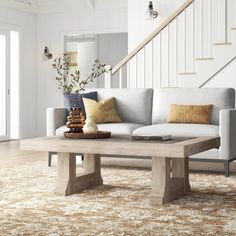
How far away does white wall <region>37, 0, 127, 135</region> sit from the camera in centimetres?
973

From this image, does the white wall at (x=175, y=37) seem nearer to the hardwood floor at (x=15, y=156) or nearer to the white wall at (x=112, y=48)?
the hardwood floor at (x=15, y=156)

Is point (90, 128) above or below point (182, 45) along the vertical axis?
below

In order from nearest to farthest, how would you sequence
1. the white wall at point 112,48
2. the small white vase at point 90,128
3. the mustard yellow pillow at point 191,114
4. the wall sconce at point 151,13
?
the small white vase at point 90,128
the mustard yellow pillow at point 191,114
the wall sconce at point 151,13
the white wall at point 112,48

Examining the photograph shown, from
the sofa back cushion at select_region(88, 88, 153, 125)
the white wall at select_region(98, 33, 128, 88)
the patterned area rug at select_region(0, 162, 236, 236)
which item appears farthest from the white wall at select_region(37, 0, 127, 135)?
the patterned area rug at select_region(0, 162, 236, 236)

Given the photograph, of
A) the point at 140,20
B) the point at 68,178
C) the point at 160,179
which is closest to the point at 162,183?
the point at 160,179

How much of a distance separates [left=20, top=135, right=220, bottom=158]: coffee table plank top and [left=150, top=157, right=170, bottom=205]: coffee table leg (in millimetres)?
136

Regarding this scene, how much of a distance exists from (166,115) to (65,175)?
7.03 feet

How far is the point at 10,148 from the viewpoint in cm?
830

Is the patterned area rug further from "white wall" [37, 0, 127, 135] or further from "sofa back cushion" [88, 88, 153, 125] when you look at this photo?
"white wall" [37, 0, 127, 135]

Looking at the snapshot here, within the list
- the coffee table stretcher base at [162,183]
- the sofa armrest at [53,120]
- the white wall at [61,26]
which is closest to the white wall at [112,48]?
the white wall at [61,26]

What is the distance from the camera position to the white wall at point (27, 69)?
999 cm

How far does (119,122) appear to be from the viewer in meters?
6.36

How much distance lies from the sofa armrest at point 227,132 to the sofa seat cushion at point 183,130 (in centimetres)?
14

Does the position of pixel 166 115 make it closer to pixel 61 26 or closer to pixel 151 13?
pixel 151 13
